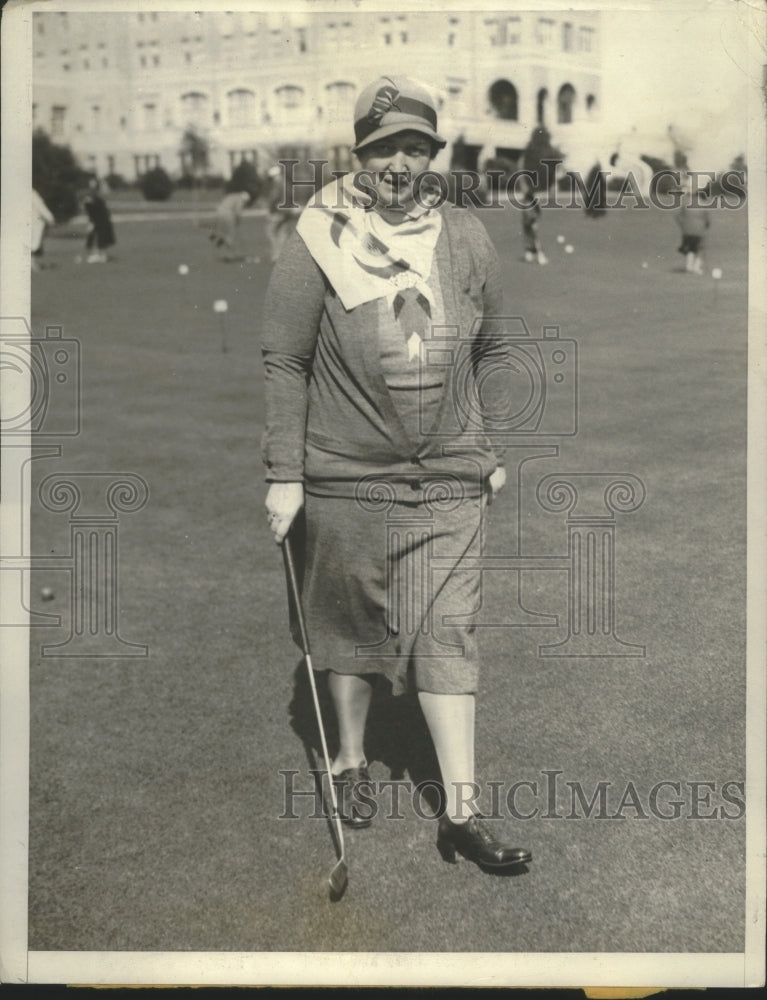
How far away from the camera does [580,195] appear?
535 cm

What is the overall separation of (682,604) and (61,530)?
11.4 feet

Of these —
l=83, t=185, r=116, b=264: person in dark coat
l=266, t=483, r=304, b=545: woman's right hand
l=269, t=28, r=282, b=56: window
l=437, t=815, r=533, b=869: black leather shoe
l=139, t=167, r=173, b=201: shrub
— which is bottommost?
l=437, t=815, r=533, b=869: black leather shoe

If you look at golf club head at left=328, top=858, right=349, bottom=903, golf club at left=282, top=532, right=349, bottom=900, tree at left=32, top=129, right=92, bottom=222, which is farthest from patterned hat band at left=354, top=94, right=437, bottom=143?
golf club head at left=328, top=858, right=349, bottom=903

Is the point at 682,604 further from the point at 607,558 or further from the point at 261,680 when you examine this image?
the point at 261,680

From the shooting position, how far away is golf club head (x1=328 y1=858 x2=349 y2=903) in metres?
4.26

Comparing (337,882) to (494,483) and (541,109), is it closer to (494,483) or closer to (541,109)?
(494,483)

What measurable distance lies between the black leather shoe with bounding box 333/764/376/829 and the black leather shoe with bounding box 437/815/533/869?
272mm

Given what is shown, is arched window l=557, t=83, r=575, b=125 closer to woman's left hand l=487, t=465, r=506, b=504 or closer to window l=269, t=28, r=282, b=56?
window l=269, t=28, r=282, b=56

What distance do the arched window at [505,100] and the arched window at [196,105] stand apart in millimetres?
1084

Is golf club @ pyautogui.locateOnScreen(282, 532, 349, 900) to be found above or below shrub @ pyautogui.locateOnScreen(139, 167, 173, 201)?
below

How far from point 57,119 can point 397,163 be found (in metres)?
2.09

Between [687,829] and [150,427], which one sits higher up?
[150,427]

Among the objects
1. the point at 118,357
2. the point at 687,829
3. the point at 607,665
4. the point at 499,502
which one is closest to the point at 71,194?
the point at 118,357

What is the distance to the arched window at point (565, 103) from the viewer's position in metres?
5.28
